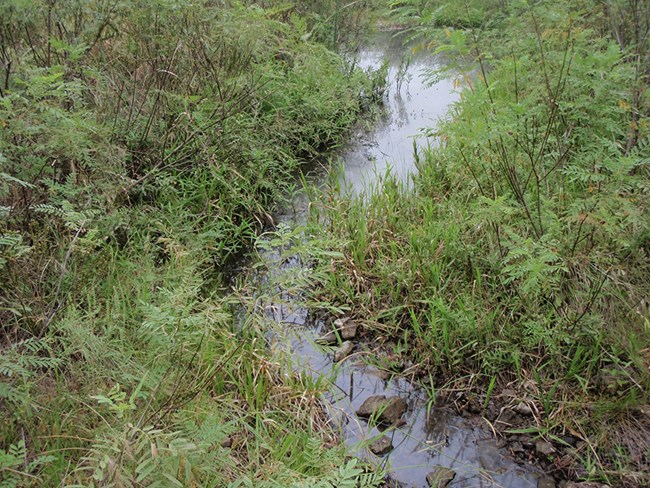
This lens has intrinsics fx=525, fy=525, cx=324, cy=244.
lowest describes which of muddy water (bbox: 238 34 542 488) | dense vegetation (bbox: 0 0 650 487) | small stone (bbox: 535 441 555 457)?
small stone (bbox: 535 441 555 457)

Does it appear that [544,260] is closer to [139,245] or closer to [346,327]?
[346,327]

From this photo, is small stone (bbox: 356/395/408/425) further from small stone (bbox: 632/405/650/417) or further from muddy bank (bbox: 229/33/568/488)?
small stone (bbox: 632/405/650/417)

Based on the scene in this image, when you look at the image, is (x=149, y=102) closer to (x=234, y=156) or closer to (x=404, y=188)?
(x=234, y=156)

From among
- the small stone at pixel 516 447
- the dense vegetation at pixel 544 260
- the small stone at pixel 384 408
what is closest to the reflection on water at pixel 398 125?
the dense vegetation at pixel 544 260

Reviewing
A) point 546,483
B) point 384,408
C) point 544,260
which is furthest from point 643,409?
point 384,408

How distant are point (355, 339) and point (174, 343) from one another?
1.58 meters

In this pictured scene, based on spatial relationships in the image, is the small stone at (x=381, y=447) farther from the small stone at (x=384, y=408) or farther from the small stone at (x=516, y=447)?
the small stone at (x=516, y=447)

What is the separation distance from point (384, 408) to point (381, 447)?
223mm

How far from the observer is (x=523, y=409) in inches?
117

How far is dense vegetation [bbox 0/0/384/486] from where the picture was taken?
219 centimetres

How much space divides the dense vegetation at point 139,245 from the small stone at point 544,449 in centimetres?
109

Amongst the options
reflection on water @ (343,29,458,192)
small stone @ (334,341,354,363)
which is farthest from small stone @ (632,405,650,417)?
reflection on water @ (343,29,458,192)

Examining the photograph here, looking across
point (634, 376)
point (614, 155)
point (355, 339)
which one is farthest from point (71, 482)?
point (614, 155)

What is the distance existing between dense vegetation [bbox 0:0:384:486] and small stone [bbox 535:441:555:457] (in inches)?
42.8
